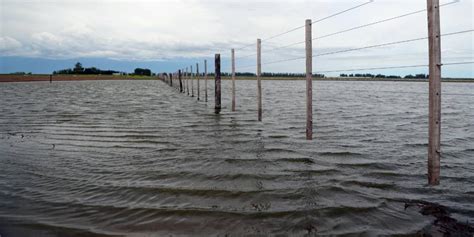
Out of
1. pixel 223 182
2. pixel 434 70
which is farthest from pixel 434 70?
pixel 223 182

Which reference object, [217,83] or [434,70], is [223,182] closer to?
[434,70]

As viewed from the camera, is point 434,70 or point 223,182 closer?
point 434,70

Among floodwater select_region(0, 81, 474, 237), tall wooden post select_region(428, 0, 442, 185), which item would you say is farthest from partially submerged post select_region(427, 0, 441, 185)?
floodwater select_region(0, 81, 474, 237)

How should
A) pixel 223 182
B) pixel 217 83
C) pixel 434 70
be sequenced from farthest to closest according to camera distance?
pixel 217 83 < pixel 223 182 < pixel 434 70

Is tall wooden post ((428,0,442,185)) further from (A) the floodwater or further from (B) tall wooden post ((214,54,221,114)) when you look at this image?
(B) tall wooden post ((214,54,221,114))

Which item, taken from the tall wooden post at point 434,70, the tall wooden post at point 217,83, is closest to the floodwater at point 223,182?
the tall wooden post at point 434,70

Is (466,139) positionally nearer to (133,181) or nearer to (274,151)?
(274,151)

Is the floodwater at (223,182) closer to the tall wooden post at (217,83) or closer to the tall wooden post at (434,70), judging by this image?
the tall wooden post at (434,70)

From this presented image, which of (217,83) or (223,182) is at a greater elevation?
(217,83)

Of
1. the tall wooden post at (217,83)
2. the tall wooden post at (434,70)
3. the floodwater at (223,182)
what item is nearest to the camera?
the floodwater at (223,182)

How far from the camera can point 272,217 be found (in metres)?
4.36

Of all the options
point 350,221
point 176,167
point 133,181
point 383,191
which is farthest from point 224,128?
point 350,221

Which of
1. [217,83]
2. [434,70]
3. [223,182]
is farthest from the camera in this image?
[217,83]

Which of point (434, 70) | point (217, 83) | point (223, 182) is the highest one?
point (217, 83)
